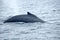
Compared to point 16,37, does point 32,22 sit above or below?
above

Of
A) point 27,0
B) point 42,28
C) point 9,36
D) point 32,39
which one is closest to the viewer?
point 32,39

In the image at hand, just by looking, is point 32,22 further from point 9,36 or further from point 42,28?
point 9,36

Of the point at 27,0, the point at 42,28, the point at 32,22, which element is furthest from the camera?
the point at 27,0

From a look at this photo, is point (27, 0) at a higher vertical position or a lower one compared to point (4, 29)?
higher

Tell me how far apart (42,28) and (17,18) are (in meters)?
2.09

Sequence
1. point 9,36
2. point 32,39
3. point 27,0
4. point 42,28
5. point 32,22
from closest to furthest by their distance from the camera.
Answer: point 32,39, point 9,36, point 42,28, point 32,22, point 27,0

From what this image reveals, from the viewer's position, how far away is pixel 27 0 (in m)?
18.6

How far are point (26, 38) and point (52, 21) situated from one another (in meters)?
3.25

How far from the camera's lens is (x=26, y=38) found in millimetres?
7160

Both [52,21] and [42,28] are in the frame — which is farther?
[52,21]

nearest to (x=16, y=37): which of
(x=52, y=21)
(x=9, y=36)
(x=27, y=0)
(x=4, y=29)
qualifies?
(x=9, y=36)

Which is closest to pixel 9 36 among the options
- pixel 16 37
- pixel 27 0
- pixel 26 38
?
pixel 16 37

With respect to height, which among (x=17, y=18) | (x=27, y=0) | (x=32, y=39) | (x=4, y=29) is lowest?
(x=32, y=39)

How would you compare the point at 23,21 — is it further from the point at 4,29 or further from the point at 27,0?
the point at 27,0
